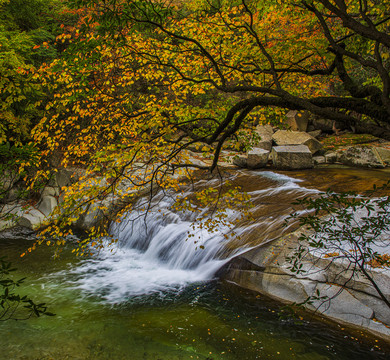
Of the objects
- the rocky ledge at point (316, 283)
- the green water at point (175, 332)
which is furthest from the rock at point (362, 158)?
the green water at point (175, 332)

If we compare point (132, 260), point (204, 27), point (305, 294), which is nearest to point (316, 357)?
point (305, 294)

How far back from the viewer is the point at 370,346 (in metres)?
3.99

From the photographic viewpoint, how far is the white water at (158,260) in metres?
6.11

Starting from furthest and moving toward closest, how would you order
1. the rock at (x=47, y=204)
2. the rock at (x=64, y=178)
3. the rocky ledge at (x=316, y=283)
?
the rock at (x=64, y=178), the rock at (x=47, y=204), the rocky ledge at (x=316, y=283)

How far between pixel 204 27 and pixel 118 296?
5546mm

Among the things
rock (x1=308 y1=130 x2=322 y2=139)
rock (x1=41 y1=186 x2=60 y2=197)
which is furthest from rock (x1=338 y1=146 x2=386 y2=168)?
rock (x1=41 y1=186 x2=60 y2=197)

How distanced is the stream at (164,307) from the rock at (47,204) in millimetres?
2091

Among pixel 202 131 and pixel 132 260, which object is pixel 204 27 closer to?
pixel 202 131

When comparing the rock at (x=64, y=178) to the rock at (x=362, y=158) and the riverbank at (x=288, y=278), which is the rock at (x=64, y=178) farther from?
the rock at (x=362, y=158)

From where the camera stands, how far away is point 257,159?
1138 centimetres

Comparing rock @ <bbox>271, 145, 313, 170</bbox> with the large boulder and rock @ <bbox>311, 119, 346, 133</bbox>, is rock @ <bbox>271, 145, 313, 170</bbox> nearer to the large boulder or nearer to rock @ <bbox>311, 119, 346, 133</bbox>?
the large boulder

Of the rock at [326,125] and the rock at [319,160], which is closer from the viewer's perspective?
the rock at [319,160]

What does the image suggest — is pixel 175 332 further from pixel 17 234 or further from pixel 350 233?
pixel 17 234

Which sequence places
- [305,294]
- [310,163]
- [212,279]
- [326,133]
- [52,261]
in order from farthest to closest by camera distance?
[326,133] < [310,163] < [52,261] < [212,279] < [305,294]
